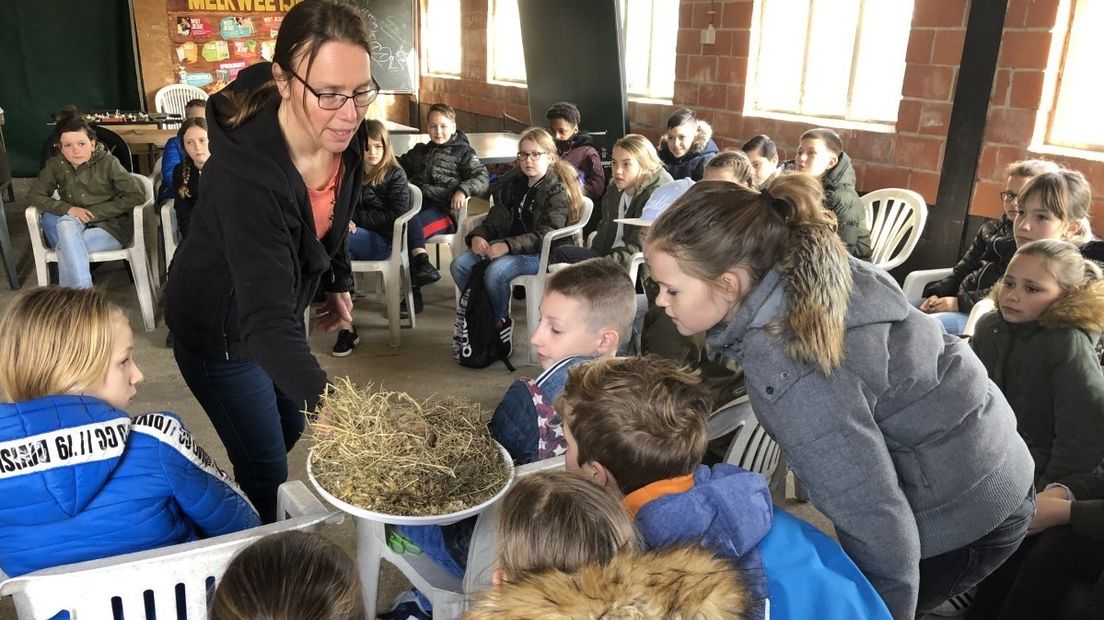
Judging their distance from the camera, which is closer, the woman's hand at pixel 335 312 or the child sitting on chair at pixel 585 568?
the child sitting on chair at pixel 585 568

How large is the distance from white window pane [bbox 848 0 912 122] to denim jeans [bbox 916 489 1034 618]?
3231 millimetres

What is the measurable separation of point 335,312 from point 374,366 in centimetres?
180

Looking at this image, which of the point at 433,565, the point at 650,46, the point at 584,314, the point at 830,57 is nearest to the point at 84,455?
the point at 433,565

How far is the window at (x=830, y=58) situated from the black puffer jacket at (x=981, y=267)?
42.2 inches

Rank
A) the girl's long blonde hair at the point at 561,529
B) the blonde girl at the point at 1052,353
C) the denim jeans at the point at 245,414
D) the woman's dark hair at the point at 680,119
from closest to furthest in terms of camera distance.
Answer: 1. the girl's long blonde hair at the point at 561,529
2. the denim jeans at the point at 245,414
3. the blonde girl at the point at 1052,353
4. the woman's dark hair at the point at 680,119

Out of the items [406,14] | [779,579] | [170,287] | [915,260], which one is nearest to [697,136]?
[915,260]

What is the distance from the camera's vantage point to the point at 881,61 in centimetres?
434

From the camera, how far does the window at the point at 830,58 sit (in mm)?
4285

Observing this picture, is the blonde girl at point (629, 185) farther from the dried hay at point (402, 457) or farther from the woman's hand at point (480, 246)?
the dried hay at point (402, 457)

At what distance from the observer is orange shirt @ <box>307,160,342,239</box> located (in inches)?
64.7

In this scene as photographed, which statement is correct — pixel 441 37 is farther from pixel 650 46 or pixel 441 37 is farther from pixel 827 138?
pixel 827 138

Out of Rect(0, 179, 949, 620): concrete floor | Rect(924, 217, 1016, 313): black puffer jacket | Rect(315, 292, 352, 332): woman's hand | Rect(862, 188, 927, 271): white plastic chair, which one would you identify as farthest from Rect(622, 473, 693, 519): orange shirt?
Rect(862, 188, 927, 271): white plastic chair

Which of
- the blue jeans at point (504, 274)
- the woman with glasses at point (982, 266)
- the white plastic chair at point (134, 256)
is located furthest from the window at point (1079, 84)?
the white plastic chair at point (134, 256)

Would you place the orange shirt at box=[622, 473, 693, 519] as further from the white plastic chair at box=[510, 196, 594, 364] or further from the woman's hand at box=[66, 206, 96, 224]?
the woman's hand at box=[66, 206, 96, 224]
